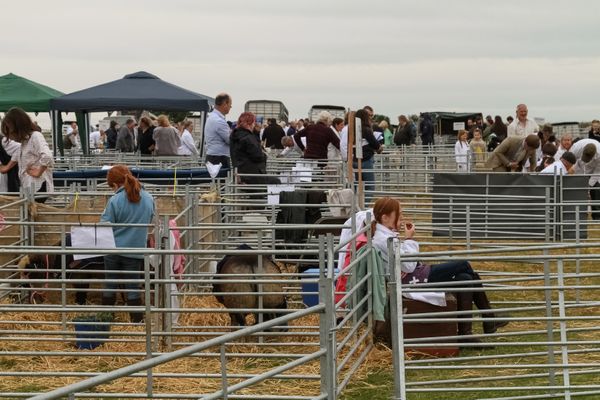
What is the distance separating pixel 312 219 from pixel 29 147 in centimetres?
349

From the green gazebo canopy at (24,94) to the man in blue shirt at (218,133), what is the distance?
9.55m

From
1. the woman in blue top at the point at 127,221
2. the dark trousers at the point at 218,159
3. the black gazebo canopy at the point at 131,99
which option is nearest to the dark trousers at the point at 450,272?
the woman in blue top at the point at 127,221

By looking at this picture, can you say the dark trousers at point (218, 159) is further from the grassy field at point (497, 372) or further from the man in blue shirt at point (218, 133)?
the grassy field at point (497, 372)

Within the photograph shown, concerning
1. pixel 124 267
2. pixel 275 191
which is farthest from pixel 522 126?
pixel 124 267

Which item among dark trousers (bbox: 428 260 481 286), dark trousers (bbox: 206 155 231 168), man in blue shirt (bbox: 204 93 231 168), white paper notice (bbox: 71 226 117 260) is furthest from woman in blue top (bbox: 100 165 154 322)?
dark trousers (bbox: 206 155 231 168)

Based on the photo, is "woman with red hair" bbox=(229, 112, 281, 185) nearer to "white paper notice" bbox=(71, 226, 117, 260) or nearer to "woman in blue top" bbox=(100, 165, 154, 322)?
"woman in blue top" bbox=(100, 165, 154, 322)

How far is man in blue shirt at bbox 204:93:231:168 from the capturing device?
1769cm

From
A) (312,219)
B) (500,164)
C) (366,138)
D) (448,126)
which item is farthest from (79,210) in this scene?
(448,126)

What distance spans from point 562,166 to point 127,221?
989 cm

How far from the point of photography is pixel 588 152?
72.5 ft

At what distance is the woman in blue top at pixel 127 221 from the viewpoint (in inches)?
433

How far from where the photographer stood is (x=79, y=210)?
1351 cm

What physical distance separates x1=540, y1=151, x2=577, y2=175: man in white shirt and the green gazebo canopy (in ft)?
40.6

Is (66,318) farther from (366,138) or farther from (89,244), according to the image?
(366,138)
